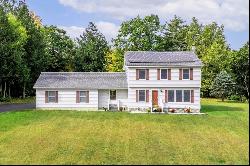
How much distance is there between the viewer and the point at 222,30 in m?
88.0

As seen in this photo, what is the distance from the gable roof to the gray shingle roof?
112 inches

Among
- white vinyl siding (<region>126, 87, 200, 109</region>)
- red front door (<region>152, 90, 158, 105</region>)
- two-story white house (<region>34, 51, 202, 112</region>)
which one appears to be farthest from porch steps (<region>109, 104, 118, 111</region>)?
red front door (<region>152, 90, 158, 105</region>)

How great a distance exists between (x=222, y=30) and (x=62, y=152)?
6570 cm

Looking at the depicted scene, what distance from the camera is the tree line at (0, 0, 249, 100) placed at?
2709 inches

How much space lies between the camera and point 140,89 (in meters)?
50.1

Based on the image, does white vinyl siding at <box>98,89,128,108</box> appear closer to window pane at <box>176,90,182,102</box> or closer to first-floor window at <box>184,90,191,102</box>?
window pane at <box>176,90,182,102</box>

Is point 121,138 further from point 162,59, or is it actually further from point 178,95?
point 162,59

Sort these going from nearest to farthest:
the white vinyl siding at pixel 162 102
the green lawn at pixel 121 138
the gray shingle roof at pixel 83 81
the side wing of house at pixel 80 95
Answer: the green lawn at pixel 121 138
the white vinyl siding at pixel 162 102
the side wing of house at pixel 80 95
the gray shingle roof at pixel 83 81

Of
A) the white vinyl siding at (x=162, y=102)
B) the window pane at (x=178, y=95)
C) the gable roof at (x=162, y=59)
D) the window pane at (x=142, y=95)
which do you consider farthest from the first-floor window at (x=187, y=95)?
the window pane at (x=142, y=95)

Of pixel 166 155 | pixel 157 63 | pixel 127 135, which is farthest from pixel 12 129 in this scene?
pixel 157 63

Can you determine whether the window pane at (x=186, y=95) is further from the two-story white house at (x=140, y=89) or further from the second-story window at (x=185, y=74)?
the second-story window at (x=185, y=74)

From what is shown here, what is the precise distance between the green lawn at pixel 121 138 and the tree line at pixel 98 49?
79.1 feet

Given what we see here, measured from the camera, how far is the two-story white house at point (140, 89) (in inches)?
1956

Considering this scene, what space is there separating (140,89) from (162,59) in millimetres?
4080
